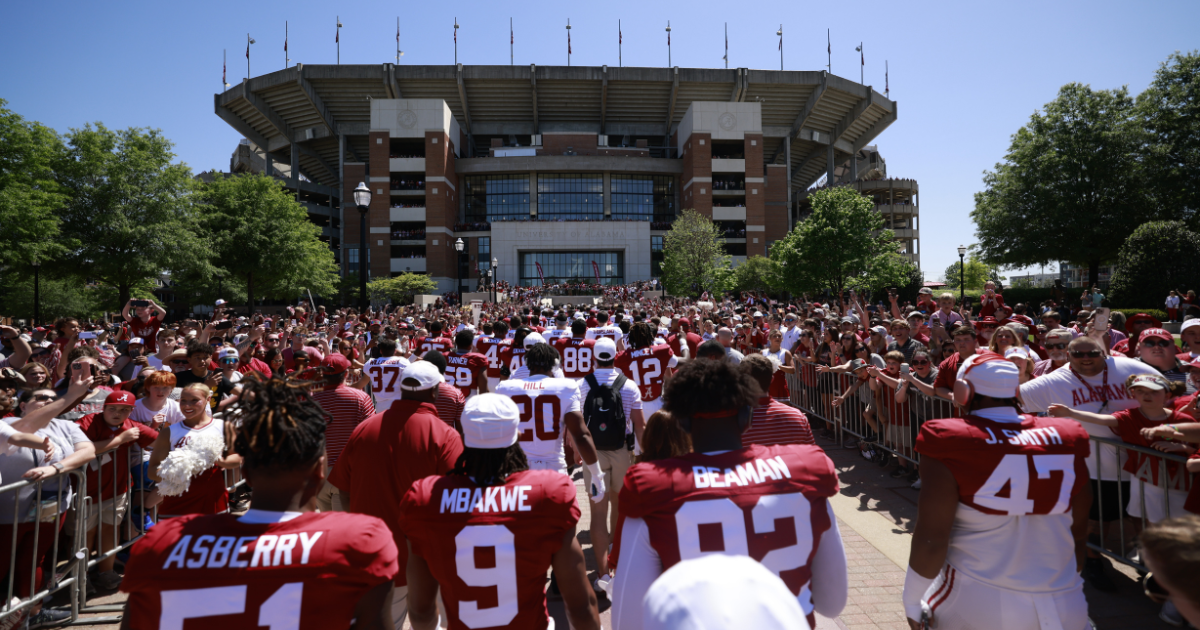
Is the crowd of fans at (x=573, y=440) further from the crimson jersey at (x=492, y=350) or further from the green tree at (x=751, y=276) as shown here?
the green tree at (x=751, y=276)

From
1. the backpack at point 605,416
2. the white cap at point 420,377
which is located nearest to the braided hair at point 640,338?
the backpack at point 605,416

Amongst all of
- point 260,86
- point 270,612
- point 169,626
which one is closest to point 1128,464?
point 270,612

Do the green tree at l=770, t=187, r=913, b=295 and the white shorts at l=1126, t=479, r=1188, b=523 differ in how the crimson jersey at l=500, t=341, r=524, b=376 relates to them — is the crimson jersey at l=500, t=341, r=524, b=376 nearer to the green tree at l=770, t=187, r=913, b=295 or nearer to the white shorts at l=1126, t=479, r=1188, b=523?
the white shorts at l=1126, t=479, r=1188, b=523

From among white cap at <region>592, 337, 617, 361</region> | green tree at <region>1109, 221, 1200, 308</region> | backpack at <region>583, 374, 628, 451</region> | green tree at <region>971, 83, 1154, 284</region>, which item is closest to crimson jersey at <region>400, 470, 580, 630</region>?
backpack at <region>583, 374, 628, 451</region>

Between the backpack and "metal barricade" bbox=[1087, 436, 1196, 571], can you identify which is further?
the backpack

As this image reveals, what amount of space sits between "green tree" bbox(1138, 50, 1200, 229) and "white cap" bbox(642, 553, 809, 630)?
47.5 metres

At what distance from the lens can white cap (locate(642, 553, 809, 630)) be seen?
36.7 inches

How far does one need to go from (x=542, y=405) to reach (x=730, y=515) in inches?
117

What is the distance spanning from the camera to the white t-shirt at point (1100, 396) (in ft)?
15.8

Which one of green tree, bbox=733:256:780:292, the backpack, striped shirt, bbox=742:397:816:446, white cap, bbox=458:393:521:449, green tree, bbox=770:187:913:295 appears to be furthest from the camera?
green tree, bbox=733:256:780:292

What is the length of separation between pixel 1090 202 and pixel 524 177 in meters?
51.4

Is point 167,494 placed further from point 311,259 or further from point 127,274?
point 311,259

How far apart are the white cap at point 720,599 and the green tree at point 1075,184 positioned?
Answer: 156ft

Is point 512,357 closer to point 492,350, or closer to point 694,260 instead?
point 492,350
